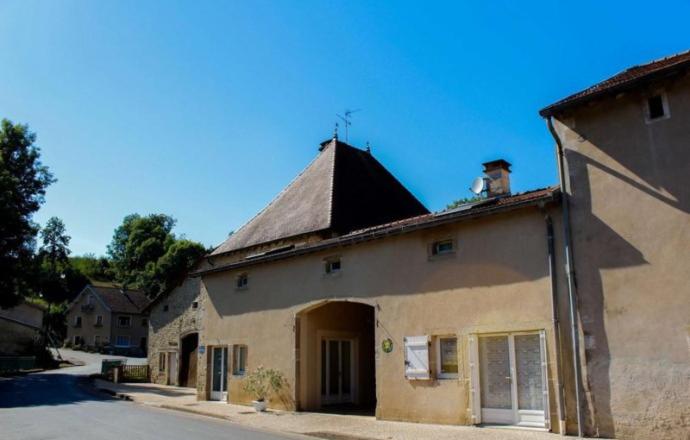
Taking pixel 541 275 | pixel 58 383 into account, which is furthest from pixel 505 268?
pixel 58 383

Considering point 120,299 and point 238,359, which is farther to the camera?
point 120,299

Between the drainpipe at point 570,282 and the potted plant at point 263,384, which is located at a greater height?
the drainpipe at point 570,282

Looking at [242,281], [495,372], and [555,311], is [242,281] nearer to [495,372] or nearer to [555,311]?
[495,372]

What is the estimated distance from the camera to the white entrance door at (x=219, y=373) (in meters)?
19.1

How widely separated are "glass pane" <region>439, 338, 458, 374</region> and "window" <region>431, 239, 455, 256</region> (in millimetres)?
1906

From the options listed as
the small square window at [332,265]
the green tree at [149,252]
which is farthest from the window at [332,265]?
the green tree at [149,252]

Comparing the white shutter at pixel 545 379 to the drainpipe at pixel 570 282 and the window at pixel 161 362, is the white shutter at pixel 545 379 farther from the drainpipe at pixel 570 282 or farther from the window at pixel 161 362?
the window at pixel 161 362

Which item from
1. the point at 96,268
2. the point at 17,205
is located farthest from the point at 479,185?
the point at 96,268

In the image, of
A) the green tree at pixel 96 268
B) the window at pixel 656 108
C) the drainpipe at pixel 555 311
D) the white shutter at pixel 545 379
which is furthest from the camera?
the green tree at pixel 96 268

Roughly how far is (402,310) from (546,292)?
3599mm

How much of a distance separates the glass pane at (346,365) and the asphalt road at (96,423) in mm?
4284

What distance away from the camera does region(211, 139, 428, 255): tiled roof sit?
19.4m

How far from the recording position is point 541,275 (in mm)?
10969

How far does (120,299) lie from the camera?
62281 mm
